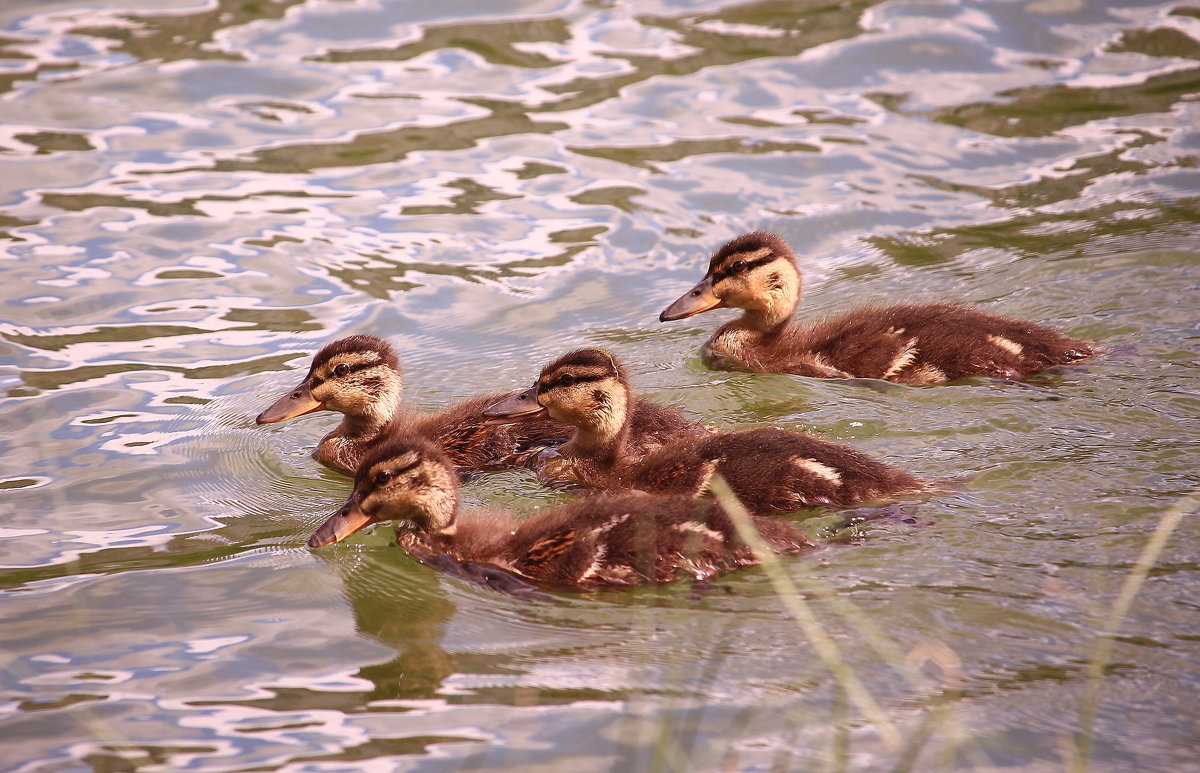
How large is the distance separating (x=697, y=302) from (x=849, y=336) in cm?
81

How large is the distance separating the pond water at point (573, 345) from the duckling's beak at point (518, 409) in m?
0.31

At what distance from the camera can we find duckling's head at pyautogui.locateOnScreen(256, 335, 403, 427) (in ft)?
17.7

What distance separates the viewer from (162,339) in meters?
6.67

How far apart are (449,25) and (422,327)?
153 inches

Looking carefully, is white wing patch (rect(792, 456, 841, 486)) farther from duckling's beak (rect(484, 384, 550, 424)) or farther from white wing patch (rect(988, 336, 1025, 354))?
white wing patch (rect(988, 336, 1025, 354))

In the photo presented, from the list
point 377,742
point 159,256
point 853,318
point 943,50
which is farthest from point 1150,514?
point 943,50

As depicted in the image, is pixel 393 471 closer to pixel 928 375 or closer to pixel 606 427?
pixel 606 427

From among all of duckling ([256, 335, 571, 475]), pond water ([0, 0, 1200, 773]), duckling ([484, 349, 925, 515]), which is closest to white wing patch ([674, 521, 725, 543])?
pond water ([0, 0, 1200, 773])

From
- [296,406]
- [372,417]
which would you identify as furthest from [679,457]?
[296,406]

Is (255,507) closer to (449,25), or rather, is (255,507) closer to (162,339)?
(162,339)

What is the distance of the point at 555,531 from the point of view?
173 inches

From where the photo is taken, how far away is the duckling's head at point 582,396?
5.13 meters

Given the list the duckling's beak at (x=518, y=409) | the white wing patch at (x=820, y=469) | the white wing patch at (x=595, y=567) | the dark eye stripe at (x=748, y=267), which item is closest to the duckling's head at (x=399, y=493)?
the white wing patch at (x=595, y=567)

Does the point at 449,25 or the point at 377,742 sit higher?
the point at 449,25
